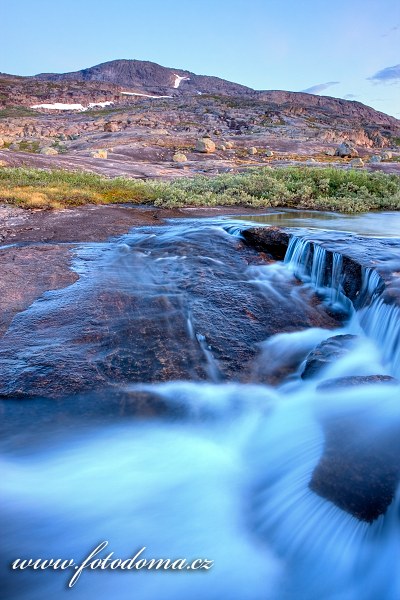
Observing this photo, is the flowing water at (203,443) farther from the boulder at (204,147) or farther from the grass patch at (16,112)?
the grass patch at (16,112)

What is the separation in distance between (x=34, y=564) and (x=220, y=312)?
4295mm

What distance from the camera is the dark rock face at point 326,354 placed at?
217 inches

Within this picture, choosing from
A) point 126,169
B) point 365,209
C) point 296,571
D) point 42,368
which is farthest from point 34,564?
point 126,169

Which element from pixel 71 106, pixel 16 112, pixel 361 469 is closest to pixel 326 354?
pixel 361 469

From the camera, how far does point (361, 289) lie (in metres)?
7.36

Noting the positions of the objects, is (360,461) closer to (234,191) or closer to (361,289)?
(361,289)

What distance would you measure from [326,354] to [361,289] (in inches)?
85.2

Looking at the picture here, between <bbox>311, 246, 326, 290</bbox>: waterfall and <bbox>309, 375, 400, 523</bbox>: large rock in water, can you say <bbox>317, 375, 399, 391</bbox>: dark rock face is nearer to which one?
<bbox>309, 375, 400, 523</bbox>: large rock in water

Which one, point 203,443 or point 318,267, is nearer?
point 203,443

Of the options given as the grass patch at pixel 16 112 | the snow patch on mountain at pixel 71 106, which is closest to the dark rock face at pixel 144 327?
the grass patch at pixel 16 112

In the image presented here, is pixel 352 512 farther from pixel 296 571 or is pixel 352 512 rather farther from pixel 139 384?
pixel 139 384

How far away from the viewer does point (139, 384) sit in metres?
5.10

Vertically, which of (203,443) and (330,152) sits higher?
(330,152)

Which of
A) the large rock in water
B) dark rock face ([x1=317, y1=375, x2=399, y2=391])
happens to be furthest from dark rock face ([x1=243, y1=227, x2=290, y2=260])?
the large rock in water
